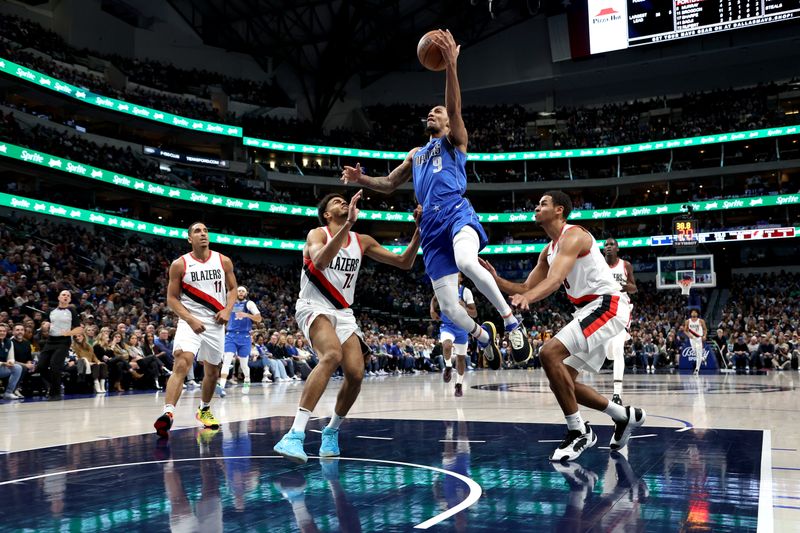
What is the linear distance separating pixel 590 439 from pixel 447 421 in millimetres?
2740

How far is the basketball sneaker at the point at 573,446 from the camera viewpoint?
5027mm

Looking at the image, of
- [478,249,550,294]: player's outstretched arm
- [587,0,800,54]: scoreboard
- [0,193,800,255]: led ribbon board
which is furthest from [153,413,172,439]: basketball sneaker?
[587,0,800,54]: scoreboard

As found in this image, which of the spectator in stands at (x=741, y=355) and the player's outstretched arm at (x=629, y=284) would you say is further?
the spectator in stands at (x=741, y=355)

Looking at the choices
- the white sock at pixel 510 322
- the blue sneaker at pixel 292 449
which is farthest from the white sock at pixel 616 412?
the blue sneaker at pixel 292 449

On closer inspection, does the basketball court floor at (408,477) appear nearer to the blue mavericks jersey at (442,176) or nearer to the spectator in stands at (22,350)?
the blue mavericks jersey at (442,176)

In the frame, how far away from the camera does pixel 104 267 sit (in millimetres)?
25141

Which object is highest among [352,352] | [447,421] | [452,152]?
[452,152]

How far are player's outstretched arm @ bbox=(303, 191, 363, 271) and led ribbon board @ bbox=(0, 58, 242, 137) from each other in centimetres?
2855

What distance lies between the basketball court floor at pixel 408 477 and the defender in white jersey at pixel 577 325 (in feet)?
0.81

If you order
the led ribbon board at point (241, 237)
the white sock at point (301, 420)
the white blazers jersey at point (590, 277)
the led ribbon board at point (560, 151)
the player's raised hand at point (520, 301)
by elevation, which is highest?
the led ribbon board at point (560, 151)

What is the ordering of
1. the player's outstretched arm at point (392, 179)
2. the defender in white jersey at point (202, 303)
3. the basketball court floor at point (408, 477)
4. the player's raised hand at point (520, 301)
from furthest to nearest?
the defender in white jersey at point (202, 303) < the player's outstretched arm at point (392, 179) < the player's raised hand at point (520, 301) < the basketball court floor at point (408, 477)

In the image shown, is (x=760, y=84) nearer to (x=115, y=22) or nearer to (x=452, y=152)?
(x=115, y=22)

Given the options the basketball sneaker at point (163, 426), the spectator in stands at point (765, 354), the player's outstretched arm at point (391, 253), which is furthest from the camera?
the spectator in stands at point (765, 354)

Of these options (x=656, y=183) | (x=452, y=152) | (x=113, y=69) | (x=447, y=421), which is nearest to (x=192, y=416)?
(x=447, y=421)
